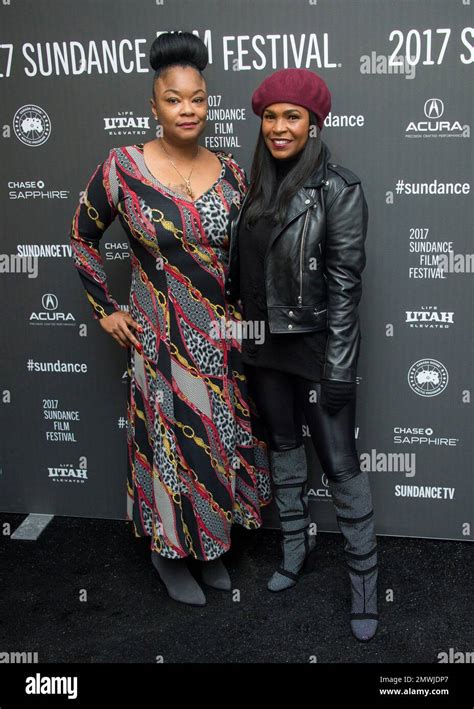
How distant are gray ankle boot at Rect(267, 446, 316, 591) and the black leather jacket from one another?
1.62 ft

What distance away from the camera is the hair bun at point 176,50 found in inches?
93.9

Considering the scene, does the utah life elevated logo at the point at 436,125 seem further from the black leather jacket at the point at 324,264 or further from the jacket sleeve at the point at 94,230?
the jacket sleeve at the point at 94,230

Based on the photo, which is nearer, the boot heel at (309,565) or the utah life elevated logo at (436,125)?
the utah life elevated logo at (436,125)

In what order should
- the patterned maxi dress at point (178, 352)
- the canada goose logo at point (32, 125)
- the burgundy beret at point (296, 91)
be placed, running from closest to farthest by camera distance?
the burgundy beret at point (296, 91)
the patterned maxi dress at point (178, 352)
the canada goose logo at point (32, 125)

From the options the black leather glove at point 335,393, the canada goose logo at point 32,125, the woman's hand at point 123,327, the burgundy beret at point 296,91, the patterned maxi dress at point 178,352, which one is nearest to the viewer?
the burgundy beret at point 296,91

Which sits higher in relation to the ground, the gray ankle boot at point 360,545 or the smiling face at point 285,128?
the smiling face at point 285,128

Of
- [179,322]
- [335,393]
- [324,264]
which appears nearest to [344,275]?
[324,264]

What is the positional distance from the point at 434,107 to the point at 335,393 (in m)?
1.18

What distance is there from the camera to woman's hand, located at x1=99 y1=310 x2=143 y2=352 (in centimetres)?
264

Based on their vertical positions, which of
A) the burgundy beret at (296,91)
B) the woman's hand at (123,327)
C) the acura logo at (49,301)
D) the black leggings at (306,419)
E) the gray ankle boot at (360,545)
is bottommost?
the gray ankle boot at (360,545)

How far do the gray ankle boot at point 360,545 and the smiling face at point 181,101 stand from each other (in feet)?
4.12

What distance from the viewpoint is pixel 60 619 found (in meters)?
2.70

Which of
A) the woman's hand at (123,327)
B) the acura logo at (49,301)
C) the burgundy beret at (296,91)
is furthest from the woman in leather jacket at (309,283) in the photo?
the acura logo at (49,301)
